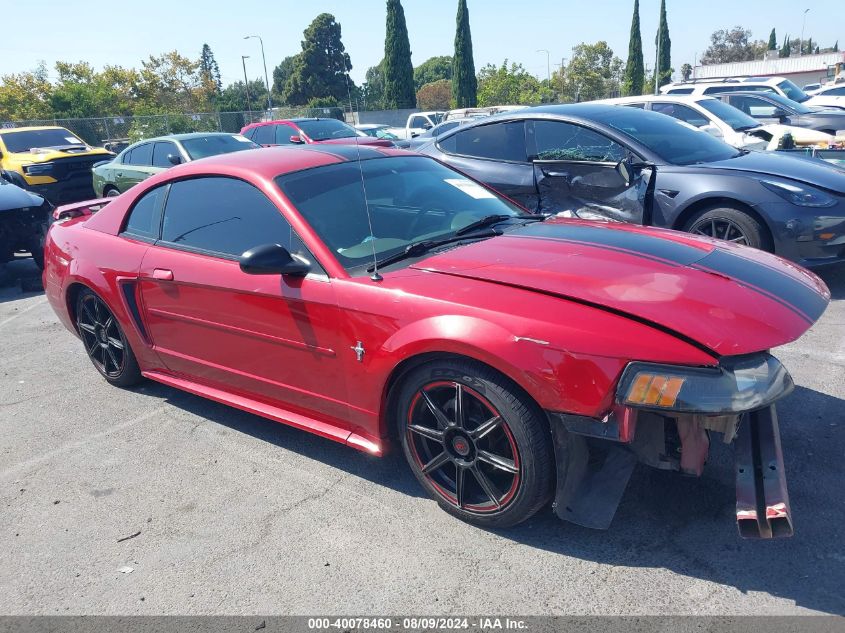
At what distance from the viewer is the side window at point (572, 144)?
609 cm

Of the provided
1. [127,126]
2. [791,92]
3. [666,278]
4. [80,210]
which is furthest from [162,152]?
[127,126]

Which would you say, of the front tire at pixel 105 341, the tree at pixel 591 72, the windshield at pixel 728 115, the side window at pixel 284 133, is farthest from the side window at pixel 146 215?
the tree at pixel 591 72

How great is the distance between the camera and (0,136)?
45.9 feet

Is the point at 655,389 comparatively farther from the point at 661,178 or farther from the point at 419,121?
the point at 419,121

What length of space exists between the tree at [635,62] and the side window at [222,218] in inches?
1991

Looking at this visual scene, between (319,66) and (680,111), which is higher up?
(319,66)

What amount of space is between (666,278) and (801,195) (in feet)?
11.1

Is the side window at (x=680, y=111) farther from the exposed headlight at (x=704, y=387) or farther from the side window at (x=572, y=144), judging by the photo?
the exposed headlight at (x=704, y=387)

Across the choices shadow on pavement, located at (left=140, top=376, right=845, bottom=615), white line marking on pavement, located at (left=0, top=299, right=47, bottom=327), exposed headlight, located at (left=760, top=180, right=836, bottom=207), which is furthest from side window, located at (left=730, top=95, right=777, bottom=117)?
white line marking on pavement, located at (left=0, top=299, right=47, bottom=327)

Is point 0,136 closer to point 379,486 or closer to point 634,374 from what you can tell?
point 379,486

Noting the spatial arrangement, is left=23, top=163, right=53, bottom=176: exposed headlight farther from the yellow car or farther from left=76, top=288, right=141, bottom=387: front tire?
left=76, top=288, right=141, bottom=387: front tire

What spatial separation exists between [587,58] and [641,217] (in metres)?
49.1

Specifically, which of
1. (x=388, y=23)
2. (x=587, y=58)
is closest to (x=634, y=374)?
(x=388, y=23)

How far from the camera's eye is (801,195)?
5434 mm
